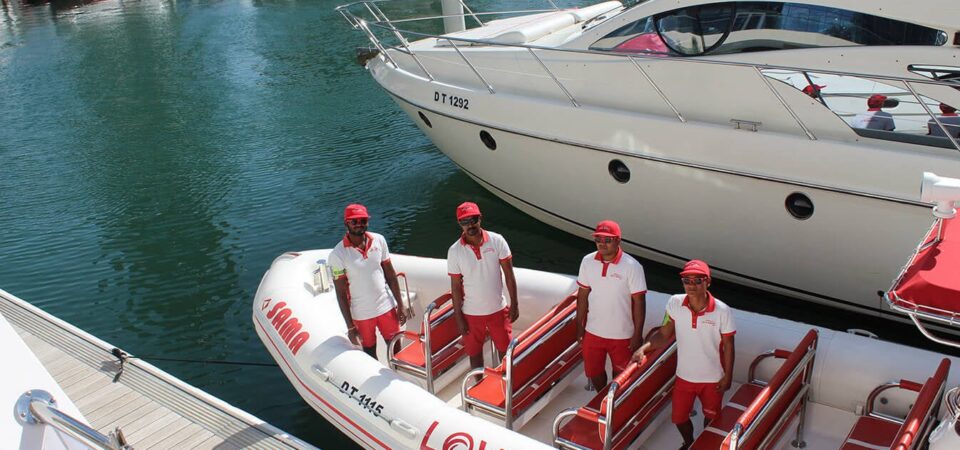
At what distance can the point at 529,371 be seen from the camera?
5.55 metres

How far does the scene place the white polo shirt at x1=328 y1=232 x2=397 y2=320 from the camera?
216 inches

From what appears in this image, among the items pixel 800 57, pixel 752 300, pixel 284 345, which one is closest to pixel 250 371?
pixel 284 345

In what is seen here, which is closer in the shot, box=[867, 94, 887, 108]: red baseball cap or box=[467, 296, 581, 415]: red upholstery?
box=[467, 296, 581, 415]: red upholstery

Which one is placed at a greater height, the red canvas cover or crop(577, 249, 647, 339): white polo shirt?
the red canvas cover

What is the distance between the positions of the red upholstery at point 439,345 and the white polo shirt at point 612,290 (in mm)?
1305

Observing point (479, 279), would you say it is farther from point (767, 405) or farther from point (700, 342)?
point (767, 405)

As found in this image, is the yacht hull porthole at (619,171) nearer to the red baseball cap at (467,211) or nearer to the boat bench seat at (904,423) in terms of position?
the red baseball cap at (467,211)

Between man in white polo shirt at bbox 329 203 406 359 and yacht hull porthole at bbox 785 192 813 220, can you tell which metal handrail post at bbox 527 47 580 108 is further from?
man in white polo shirt at bbox 329 203 406 359

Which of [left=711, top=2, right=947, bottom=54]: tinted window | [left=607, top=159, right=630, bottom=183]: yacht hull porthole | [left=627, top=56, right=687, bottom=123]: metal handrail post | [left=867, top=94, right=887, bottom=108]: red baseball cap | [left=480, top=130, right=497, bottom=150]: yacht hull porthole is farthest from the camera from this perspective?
[left=480, top=130, right=497, bottom=150]: yacht hull porthole

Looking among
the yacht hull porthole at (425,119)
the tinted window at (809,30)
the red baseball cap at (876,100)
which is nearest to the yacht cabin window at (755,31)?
the tinted window at (809,30)

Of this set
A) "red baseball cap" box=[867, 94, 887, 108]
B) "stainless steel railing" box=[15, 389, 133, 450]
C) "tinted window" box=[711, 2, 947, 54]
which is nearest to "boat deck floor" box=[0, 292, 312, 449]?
"stainless steel railing" box=[15, 389, 133, 450]

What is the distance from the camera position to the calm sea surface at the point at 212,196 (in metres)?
8.29

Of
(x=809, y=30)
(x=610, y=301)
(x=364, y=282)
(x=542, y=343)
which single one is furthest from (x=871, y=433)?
(x=809, y=30)

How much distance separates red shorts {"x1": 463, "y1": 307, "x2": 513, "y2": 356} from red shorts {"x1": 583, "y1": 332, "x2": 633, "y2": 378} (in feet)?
1.87
